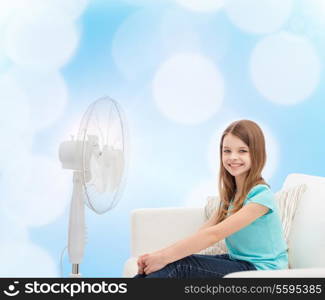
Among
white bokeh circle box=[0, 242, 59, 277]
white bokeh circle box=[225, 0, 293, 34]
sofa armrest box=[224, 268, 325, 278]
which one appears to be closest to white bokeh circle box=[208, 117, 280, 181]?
white bokeh circle box=[225, 0, 293, 34]

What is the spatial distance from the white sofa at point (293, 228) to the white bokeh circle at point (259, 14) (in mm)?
1694

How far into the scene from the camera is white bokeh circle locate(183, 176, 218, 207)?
4.31 m

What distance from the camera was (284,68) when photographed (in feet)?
14.2

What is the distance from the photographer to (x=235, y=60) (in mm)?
4320

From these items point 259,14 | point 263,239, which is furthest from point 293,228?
point 259,14

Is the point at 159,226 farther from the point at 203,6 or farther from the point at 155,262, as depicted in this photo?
the point at 203,6

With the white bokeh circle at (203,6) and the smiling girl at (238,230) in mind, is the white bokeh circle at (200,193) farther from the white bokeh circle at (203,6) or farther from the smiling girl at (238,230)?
the smiling girl at (238,230)

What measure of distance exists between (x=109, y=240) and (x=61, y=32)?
1.60 m

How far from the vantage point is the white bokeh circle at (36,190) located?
13.8 ft

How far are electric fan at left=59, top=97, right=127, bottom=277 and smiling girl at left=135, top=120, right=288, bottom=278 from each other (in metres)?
0.50

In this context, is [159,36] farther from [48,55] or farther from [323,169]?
[323,169]

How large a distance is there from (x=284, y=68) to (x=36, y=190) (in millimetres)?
2062

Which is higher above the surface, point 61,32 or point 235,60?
point 61,32

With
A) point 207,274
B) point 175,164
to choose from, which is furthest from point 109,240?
point 207,274
